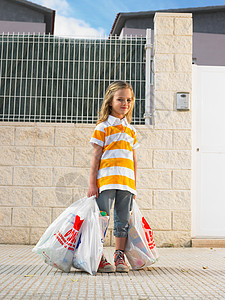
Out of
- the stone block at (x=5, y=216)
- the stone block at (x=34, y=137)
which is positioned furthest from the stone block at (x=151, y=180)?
the stone block at (x=5, y=216)

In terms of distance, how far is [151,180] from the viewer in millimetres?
4555

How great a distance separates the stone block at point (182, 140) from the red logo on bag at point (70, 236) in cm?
207

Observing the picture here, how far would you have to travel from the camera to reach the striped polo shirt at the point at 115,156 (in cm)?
293

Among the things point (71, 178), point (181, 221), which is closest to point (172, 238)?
point (181, 221)

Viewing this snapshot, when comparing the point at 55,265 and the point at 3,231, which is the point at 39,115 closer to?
the point at 3,231

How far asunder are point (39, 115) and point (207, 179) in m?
2.13

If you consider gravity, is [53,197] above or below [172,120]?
below

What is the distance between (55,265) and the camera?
2826 millimetres

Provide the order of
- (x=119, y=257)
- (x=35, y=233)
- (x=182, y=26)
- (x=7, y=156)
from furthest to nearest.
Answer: (x=182, y=26)
(x=7, y=156)
(x=35, y=233)
(x=119, y=257)

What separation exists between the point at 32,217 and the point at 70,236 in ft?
5.82

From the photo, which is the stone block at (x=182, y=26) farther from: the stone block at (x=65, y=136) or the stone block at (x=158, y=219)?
Answer: the stone block at (x=158, y=219)

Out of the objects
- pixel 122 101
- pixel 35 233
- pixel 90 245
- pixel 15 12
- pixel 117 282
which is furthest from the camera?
pixel 15 12

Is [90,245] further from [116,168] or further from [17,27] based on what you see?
[17,27]

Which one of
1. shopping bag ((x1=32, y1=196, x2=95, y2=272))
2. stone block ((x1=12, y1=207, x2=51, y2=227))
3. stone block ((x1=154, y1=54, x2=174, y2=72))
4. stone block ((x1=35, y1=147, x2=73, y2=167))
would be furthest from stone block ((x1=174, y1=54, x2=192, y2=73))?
shopping bag ((x1=32, y1=196, x2=95, y2=272))
